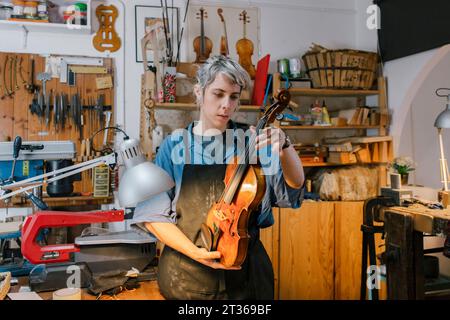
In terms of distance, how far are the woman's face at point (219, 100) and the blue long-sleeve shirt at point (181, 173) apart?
0.08m

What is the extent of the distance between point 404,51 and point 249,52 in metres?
1.27

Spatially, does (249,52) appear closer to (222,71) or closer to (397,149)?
(397,149)

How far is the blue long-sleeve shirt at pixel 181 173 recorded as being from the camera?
140 centimetres

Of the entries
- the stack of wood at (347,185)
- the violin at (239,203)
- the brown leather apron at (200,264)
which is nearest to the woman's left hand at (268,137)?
the violin at (239,203)

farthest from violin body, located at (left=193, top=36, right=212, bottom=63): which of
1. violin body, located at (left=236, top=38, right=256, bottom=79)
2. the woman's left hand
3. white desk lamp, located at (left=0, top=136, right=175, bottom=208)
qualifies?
white desk lamp, located at (left=0, top=136, right=175, bottom=208)

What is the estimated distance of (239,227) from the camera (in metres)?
1.32

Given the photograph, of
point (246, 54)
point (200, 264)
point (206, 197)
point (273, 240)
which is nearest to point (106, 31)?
point (246, 54)

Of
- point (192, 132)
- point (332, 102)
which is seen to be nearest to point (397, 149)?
point (332, 102)

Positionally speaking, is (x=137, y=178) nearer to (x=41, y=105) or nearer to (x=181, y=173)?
(x=181, y=173)

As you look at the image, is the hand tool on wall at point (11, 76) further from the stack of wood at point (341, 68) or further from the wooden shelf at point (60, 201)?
the stack of wood at point (341, 68)

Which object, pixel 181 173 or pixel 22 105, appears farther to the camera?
pixel 22 105

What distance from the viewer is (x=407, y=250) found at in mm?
2396

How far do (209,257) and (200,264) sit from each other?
114 mm

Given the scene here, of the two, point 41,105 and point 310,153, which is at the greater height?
point 41,105
